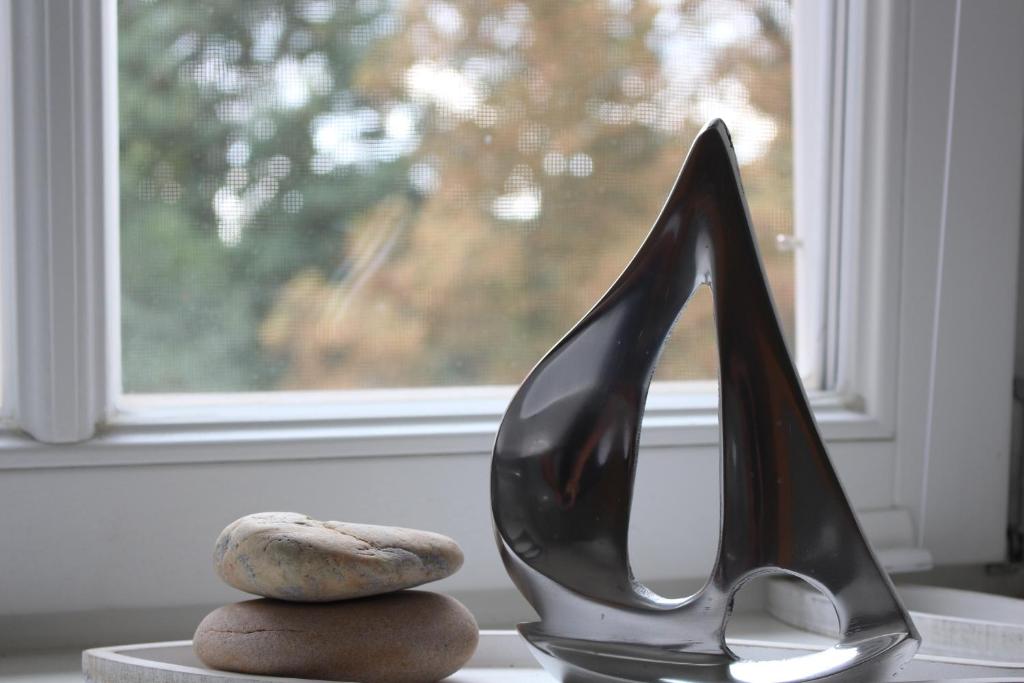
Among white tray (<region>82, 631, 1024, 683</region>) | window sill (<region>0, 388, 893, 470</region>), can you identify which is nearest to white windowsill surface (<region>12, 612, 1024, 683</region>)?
white tray (<region>82, 631, 1024, 683</region>)

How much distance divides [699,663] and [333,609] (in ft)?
0.59

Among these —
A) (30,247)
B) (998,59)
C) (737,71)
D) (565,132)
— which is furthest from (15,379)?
(998,59)

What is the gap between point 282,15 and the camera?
71cm

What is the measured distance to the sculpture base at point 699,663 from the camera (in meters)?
0.42

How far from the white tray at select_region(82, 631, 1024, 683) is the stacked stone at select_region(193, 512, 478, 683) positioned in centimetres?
→ 2

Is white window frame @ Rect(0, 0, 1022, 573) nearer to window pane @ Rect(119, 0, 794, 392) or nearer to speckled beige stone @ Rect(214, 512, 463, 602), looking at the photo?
window pane @ Rect(119, 0, 794, 392)

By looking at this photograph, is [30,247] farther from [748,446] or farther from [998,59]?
[998,59]

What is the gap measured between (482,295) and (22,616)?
377 millimetres

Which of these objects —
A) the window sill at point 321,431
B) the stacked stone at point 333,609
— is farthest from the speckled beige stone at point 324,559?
the window sill at point 321,431

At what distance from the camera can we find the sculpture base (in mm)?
424

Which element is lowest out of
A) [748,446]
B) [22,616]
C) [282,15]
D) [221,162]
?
[22,616]

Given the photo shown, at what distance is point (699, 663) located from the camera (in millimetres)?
446

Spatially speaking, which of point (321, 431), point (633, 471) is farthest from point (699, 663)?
point (321, 431)

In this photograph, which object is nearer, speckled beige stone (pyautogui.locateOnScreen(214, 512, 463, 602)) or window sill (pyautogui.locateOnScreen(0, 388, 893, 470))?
speckled beige stone (pyautogui.locateOnScreen(214, 512, 463, 602))
